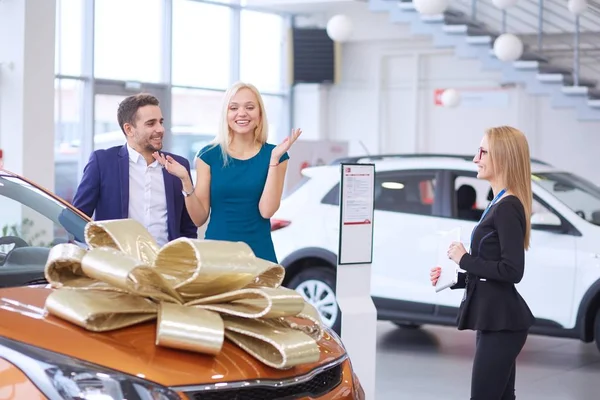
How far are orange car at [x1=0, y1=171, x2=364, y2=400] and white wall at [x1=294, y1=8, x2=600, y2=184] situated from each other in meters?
12.6

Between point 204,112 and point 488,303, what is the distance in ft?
40.5

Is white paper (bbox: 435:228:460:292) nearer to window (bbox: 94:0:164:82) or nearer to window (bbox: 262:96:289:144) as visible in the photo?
window (bbox: 94:0:164:82)

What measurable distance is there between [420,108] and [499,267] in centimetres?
1280

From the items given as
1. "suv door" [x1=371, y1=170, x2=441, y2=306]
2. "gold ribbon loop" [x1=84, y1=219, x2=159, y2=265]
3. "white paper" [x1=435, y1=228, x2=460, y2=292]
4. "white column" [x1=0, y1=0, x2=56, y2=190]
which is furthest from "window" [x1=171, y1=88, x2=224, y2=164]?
"gold ribbon loop" [x1=84, y1=219, x2=159, y2=265]

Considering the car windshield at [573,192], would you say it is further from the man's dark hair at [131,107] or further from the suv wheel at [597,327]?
the man's dark hair at [131,107]

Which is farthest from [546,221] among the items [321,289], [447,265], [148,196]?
[148,196]

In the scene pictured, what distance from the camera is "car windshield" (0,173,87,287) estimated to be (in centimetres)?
330

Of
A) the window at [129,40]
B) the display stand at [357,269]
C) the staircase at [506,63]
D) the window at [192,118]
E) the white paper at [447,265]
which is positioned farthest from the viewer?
the window at [192,118]

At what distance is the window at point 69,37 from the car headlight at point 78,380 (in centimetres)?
1125

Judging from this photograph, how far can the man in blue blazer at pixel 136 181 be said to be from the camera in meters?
4.23

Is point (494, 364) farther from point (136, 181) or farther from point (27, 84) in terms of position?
point (27, 84)

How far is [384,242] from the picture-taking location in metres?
7.51

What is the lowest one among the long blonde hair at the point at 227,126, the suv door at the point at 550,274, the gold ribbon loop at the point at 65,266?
the suv door at the point at 550,274

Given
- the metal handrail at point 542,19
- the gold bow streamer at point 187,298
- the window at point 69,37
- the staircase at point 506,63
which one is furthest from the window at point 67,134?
the gold bow streamer at point 187,298
